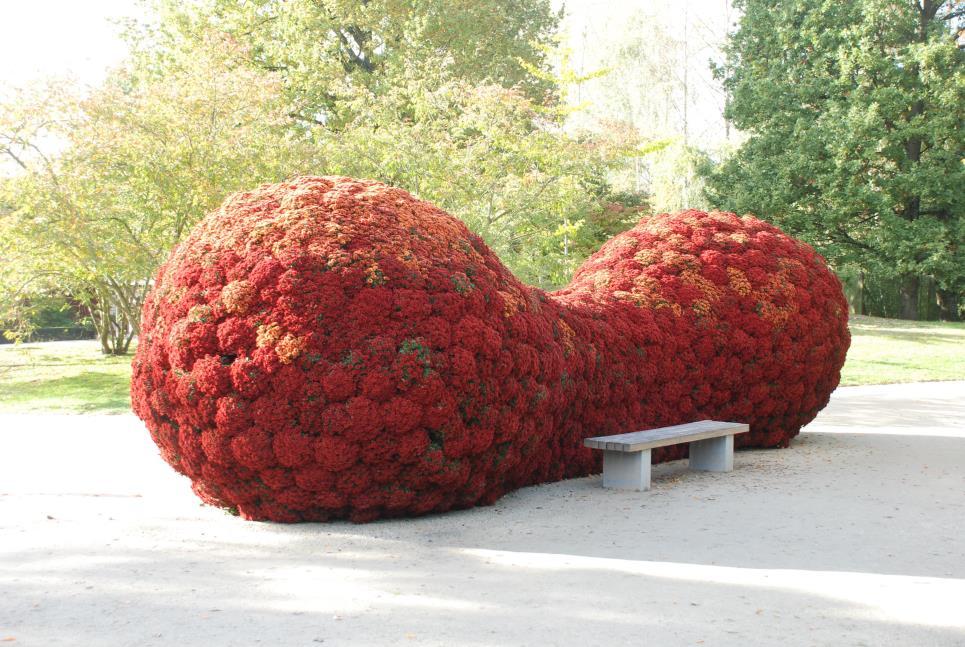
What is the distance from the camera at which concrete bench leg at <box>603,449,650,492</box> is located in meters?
7.02

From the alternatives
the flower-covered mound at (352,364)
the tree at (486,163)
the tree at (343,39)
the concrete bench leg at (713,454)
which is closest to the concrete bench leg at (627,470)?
the flower-covered mound at (352,364)

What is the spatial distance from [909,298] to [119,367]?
24.1 m

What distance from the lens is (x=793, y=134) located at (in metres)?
28.3

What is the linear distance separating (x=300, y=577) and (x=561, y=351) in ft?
9.05

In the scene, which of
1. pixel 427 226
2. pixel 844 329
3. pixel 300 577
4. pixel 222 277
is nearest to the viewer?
pixel 300 577

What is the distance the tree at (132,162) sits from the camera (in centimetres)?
1345

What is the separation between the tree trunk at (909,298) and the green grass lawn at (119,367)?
1749mm

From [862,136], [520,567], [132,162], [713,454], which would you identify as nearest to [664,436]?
[713,454]

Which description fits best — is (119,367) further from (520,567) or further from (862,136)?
(862,136)

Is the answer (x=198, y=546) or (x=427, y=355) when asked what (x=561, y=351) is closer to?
(x=427, y=355)

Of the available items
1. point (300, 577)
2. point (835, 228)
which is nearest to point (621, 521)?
point (300, 577)

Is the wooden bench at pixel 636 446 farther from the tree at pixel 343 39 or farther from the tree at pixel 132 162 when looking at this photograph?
the tree at pixel 343 39

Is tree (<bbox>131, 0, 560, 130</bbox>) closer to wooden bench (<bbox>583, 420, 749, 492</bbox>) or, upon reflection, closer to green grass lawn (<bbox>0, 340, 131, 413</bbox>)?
green grass lawn (<bbox>0, 340, 131, 413</bbox>)

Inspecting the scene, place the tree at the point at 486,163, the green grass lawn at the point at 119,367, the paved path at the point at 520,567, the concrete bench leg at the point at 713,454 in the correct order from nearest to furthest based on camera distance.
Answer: the paved path at the point at 520,567, the concrete bench leg at the point at 713,454, the green grass lawn at the point at 119,367, the tree at the point at 486,163
